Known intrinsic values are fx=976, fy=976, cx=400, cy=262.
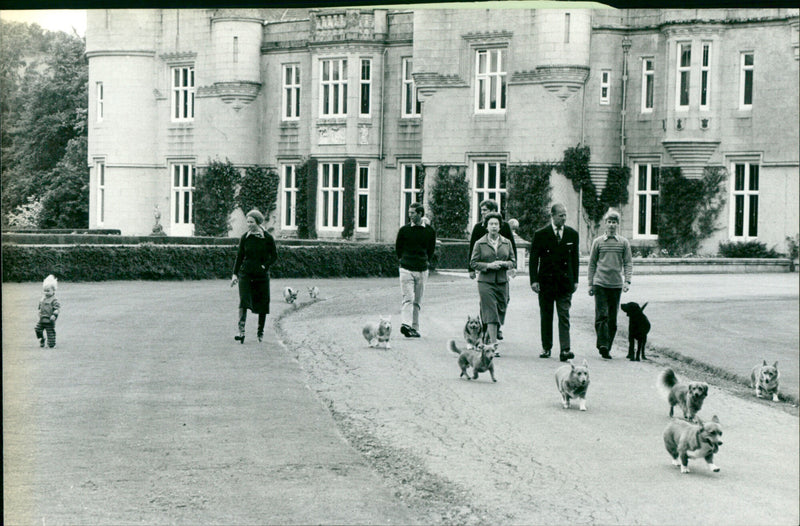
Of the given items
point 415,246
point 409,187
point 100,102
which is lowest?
point 415,246

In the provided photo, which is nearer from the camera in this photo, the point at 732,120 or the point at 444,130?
the point at 732,120

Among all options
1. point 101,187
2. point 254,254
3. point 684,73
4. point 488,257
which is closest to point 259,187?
point 254,254

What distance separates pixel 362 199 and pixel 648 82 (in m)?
1.53

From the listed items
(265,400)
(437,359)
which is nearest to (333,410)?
(265,400)

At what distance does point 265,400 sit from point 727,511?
240cm

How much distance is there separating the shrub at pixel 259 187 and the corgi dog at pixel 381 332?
0.84 metres

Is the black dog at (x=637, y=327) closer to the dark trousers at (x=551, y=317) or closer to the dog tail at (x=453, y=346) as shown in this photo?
the dark trousers at (x=551, y=317)

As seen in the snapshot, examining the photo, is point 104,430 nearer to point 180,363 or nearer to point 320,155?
point 180,363

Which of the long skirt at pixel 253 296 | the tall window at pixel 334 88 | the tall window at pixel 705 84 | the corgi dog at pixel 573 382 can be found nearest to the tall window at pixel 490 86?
the tall window at pixel 334 88

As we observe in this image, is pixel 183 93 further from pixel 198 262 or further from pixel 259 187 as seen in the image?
pixel 198 262

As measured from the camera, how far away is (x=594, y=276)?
462 centimetres

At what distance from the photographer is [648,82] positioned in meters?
4.74

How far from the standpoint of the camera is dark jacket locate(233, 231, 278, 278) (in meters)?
5.12

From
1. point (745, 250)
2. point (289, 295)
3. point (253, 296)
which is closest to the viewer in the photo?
point (745, 250)
